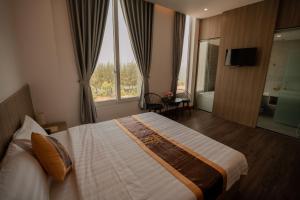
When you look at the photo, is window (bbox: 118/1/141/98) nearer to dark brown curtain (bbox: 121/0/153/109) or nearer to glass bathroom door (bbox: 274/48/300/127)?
dark brown curtain (bbox: 121/0/153/109)

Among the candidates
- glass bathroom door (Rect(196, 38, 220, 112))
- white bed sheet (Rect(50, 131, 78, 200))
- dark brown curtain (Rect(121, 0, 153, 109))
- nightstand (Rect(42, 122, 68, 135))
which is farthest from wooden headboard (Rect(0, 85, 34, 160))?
glass bathroom door (Rect(196, 38, 220, 112))

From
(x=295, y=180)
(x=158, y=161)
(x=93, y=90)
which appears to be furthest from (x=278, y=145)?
(x=93, y=90)

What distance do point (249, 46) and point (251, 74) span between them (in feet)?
2.18

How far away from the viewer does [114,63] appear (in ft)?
11.3

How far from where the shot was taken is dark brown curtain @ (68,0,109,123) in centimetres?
272

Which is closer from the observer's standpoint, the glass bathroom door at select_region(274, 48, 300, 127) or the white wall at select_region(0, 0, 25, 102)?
the white wall at select_region(0, 0, 25, 102)

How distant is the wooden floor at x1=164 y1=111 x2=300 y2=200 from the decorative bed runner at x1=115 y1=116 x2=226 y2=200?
77 cm

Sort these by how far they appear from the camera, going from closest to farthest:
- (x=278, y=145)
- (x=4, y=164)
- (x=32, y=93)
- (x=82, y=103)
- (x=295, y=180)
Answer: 1. (x=4, y=164)
2. (x=295, y=180)
3. (x=32, y=93)
4. (x=278, y=145)
5. (x=82, y=103)

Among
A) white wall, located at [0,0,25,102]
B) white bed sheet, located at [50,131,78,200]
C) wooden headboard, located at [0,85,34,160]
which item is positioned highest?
white wall, located at [0,0,25,102]

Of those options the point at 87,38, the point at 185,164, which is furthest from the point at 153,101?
the point at 185,164

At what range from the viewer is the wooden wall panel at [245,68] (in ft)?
10.4

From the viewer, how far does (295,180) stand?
198 centimetres

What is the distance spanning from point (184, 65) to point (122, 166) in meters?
4.12

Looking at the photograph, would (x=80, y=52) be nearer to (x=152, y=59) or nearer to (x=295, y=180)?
(x=152, y=59)
